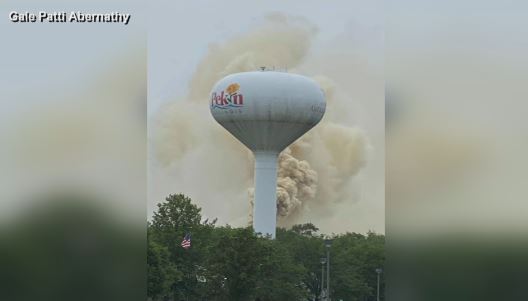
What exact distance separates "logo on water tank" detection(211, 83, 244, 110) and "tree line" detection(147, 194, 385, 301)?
1194cm

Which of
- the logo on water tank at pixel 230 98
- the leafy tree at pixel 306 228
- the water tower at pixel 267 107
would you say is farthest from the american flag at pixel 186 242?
the leafy tree at pixel 306 228

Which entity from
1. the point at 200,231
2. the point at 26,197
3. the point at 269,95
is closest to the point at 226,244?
the point at 200,231

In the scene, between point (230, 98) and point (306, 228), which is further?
point (306, 228)

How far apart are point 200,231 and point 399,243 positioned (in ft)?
153

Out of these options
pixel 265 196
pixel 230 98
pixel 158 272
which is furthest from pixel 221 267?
pixel 265 196

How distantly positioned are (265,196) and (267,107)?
1131 cm

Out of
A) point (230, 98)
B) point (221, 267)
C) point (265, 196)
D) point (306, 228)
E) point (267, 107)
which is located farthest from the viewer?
point (306, 228)

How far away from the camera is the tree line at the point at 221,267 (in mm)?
48000

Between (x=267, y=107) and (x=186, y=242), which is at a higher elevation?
(x=267, y=107)

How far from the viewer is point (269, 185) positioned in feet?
238

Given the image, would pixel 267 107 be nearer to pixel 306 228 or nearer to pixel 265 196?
pixel 265 196

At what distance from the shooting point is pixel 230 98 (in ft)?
216

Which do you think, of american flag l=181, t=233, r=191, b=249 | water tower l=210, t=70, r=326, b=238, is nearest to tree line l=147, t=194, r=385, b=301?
american flag l=181, t=233, r=191, b=249

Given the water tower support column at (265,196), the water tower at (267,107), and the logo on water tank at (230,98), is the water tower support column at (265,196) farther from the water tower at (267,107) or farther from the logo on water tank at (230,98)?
the logo on water tank at (230,98)
